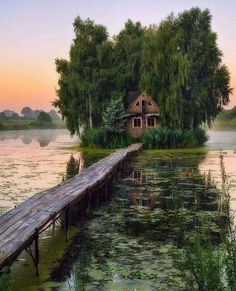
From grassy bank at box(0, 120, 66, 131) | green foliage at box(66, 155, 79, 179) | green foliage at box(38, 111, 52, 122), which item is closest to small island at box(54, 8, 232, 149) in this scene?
green foliage at box(66, 155, 79, 179)

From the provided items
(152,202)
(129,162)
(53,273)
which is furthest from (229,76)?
(53,273)

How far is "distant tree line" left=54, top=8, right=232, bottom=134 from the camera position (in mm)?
42344

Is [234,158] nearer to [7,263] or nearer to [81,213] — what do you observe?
[81,213]

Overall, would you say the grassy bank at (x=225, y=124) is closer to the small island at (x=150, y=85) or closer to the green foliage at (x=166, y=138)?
the small island at (x=150, y=85)

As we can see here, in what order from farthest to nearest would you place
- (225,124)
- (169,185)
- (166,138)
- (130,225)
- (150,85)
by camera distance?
1. (225,124)
2. (150,85)
3. (166,138)
4. (169,185)
5. (130,225)

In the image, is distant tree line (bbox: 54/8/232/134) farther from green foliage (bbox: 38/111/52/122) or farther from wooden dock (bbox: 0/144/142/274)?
green foliage (bbox: 38/111/52/122)

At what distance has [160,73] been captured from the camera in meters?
42.4

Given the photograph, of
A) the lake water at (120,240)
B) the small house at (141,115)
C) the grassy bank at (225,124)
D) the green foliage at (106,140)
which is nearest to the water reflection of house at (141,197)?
the lake water at (120,240)

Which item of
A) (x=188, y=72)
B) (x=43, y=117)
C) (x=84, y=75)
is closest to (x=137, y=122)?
(x=84, y=75)

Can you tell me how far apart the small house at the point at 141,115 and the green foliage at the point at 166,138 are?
728 centimetres

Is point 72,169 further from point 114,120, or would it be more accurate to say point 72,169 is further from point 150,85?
point 150,85

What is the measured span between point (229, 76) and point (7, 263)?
41254 mm

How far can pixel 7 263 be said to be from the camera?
647 centimetres

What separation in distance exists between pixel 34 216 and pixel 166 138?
30.5 meters
